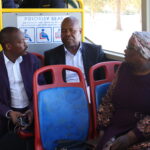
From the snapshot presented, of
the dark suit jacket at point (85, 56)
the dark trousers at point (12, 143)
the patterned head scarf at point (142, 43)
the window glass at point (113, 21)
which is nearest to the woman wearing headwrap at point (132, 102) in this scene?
the patterned head scarf at point (142, 43)

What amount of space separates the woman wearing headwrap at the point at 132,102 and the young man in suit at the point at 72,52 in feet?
2.70

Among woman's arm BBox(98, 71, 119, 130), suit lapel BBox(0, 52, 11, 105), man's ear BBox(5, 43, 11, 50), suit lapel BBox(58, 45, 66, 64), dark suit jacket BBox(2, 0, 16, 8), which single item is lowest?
woman's arm BBox(98, 71, 119, 130)

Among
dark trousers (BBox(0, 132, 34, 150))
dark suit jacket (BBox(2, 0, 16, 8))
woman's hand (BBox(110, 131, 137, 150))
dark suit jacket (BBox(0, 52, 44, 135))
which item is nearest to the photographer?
woman's hand (BBox(110, 131, 137, 150))

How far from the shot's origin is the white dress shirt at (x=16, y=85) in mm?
2506

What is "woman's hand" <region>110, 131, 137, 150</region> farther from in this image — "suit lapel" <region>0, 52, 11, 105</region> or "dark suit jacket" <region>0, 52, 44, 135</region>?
"suit lapel" <region>0, 52, 11, 105</region>

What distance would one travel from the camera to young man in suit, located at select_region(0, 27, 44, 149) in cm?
248

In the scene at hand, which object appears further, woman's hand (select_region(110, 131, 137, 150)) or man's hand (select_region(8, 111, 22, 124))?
man's hand (select_region(8, 111, 22, 124))

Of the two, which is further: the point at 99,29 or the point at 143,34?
the point at 99,29

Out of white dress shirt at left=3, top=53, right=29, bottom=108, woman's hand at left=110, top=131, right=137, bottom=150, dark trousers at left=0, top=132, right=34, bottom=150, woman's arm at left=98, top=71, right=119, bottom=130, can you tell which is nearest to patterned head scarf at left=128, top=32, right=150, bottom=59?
woman's arm at left=98, top=71, right=119, bottom=130

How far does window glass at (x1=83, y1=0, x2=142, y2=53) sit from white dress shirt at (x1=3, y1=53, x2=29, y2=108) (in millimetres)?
1148

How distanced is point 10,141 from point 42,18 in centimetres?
129

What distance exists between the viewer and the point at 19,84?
2.52 metres

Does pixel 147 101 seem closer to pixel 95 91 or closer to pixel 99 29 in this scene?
pixel 95 91

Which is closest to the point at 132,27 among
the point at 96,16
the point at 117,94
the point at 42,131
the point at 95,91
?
the point at 96,16
